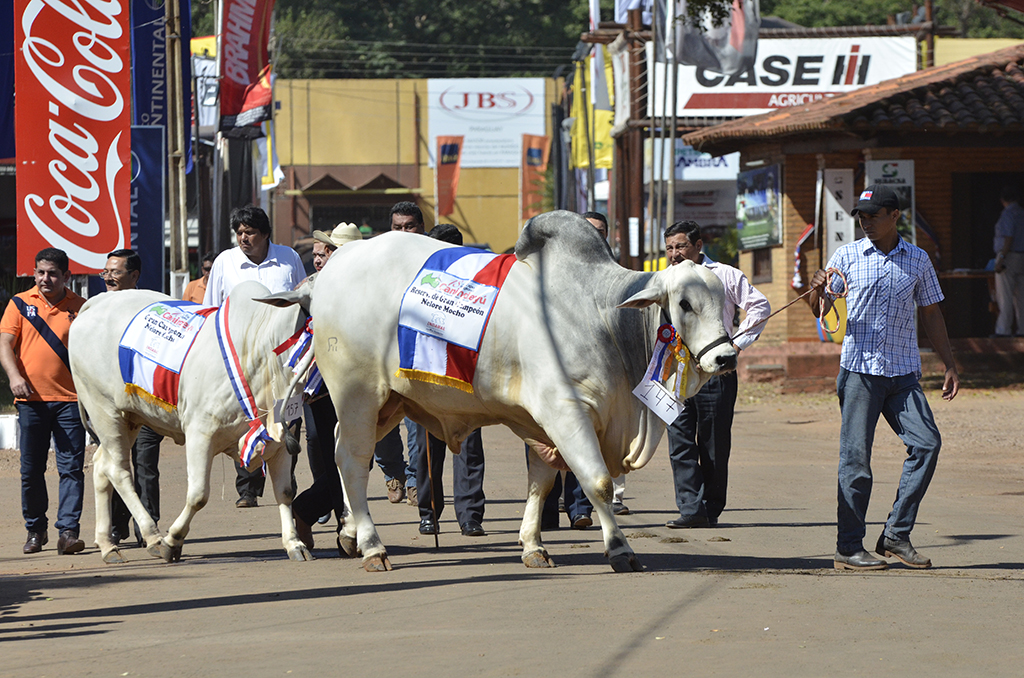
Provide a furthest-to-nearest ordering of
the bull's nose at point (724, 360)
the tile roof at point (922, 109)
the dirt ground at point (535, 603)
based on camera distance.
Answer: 1. the tile roof at point (922, 109)
2. the bull's nose at point (724, 360)
3. the dirt ground at point (535, 603)

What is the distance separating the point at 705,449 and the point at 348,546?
101 inches

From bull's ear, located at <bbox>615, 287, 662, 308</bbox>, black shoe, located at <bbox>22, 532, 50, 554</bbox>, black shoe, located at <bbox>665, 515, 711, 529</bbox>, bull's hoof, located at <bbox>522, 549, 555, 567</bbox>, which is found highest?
bull's ear, located at <bbox>615, 287, 662, 308</bbox>

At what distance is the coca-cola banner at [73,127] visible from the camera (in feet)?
39.1

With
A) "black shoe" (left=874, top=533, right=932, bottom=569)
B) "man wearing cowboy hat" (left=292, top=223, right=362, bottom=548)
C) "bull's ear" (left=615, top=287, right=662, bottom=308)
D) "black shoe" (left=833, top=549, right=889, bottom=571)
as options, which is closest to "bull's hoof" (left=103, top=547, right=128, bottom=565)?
"man wearing cowboy hat" (left=292, top=223, right=362, bottom=548)

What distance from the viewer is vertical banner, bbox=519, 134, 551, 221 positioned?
152ft

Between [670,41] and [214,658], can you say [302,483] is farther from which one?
[670,41]

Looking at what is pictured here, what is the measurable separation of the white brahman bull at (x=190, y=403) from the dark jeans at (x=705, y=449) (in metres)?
2.58

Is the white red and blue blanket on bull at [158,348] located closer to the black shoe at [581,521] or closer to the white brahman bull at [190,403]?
the white brahman bull at [190,403]

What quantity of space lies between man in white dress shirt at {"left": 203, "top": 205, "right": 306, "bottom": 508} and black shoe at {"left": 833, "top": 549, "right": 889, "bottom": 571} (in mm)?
3834

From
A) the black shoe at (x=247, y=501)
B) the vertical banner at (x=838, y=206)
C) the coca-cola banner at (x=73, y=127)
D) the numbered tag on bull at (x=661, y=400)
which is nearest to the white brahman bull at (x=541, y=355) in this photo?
the numbered tag on bull at (x=661, y=400)

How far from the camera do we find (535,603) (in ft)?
18.7

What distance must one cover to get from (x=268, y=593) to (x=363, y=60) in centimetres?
5018

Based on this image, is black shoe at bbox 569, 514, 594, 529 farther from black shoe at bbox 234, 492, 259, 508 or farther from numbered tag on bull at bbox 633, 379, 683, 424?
black shoe at bbox 234, 492, 259, 508

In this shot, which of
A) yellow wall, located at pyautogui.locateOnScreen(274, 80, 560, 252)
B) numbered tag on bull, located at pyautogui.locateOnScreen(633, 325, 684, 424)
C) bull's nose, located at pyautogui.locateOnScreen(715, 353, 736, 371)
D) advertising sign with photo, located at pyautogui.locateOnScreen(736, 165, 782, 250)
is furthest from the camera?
yellow wall, located at pyautogui.locateOnScreen(274, 80, 560, 252)
